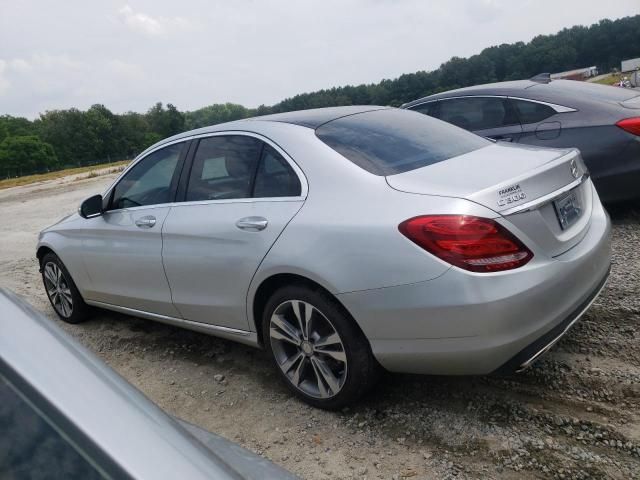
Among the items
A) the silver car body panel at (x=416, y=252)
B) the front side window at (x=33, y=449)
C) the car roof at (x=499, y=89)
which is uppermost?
the car roof at (x=499, y=89)

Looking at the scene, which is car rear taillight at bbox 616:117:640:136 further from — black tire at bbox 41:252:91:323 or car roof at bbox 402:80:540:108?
black tire at bbox 41:252:91:323

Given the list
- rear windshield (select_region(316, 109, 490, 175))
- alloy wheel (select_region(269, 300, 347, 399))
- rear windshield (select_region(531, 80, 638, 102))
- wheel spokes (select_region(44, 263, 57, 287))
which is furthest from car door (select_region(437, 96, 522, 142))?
wheel spokes (select_region(44, 263, 57, 287))

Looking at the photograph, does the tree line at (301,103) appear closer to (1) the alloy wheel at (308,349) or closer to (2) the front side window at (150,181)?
(2) the front side window at (150,181)

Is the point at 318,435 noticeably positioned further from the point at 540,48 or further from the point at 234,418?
the point at 540,48

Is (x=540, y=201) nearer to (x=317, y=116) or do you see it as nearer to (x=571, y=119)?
(x=317, y=116)

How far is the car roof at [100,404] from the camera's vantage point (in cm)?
96

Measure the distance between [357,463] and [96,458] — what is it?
1846 millimetres

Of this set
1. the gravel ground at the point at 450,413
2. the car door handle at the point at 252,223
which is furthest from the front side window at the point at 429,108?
the car door handle at the point at 252,223

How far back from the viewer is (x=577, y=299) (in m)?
2.65

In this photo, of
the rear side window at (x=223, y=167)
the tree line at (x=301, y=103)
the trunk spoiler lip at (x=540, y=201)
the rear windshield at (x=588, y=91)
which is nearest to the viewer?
the trunk spoiler lip at (x=540, y=201)

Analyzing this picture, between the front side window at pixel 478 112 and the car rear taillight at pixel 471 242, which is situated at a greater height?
the front side window at pixel 478 112

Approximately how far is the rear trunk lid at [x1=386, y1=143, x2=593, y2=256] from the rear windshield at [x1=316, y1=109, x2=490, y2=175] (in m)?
0.12

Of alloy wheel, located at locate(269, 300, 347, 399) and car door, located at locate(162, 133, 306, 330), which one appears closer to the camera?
alloy wheel, located at locate(269, 300, 347, 399)

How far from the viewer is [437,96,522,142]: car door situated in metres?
5.65
